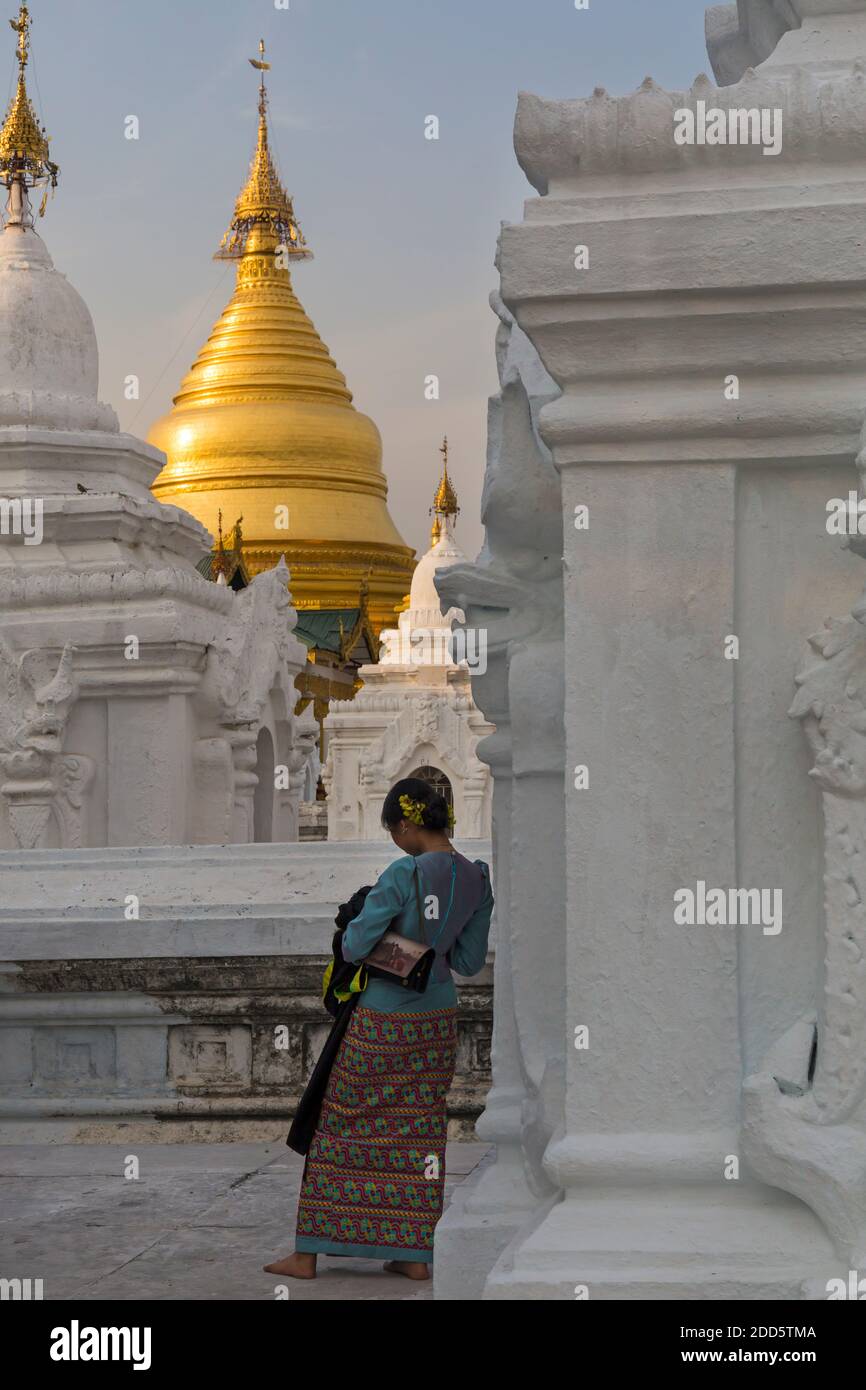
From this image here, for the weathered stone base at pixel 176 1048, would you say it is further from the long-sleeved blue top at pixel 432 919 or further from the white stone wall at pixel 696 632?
the white stone wall at pixel 696 632

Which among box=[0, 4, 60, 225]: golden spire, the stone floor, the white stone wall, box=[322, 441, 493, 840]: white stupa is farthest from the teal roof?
the white stone wall

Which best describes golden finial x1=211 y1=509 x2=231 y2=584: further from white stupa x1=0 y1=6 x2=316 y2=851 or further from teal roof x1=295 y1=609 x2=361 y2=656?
white stupa x1=0 y1=6 x2=316 y2=851

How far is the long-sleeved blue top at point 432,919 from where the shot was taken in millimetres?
4590

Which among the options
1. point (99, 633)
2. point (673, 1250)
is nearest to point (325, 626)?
point (99, 633)

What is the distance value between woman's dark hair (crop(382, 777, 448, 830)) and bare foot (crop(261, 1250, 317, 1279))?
0.99 meters

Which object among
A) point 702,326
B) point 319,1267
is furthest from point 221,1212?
point 702,326

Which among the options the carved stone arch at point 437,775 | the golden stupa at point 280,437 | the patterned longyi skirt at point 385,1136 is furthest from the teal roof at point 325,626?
the patterned longyi skirt at point 385,1136

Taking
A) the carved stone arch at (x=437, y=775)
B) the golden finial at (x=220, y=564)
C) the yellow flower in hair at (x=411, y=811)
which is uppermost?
the golden finial at (x=220, y=564)

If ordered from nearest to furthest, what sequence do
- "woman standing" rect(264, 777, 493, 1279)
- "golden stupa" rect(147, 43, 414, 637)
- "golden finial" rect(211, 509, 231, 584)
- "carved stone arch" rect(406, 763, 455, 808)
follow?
1. "woman standing" rect(264, 777, 493, 1279)
2. "carved stone arch" rect(406, 763, 455, 808)
3. "golden finial" rect(211, 509, 231, 584)
4. "golden stupa" rect(147, 43, 414, 637)

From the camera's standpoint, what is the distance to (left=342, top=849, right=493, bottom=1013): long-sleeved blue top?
4.59 m

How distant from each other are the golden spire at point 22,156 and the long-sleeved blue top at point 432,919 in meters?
12.4

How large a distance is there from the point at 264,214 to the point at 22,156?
29164 mm

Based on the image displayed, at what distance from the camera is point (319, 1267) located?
15.5ft
